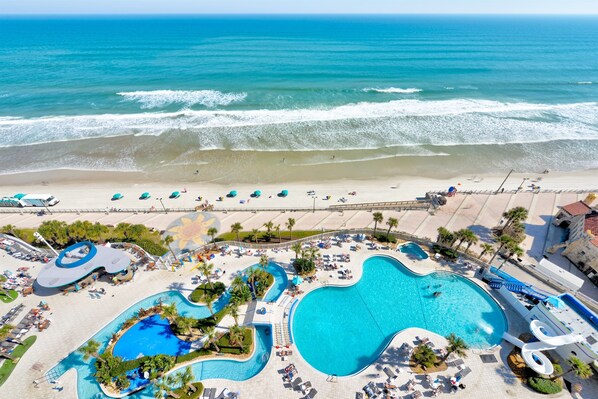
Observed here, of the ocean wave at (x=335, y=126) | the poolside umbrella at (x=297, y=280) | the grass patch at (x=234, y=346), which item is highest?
the ocean wave at (x=335, y=126)

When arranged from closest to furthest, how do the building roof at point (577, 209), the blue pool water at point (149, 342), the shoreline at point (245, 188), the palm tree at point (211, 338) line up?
the palm tree at point (211, 338)
the blue pool water at point (149, 342)
the building roof at point (577, 209)
the shoreline at point (245, 188)

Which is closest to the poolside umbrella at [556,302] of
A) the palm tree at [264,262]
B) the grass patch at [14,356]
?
the palm tree at [264,262]

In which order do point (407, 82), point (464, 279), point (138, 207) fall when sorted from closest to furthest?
point (464, 279), point (138, 207), point (407, 82)

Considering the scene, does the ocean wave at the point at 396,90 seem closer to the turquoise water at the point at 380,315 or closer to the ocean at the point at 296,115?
the ocean at the point at 296,115

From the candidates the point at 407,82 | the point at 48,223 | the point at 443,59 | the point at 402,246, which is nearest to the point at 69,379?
the point at 48,223

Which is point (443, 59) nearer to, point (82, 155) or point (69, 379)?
point (82, 155)

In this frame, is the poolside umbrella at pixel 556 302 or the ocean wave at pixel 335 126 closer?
the poolside umbrella at pixel 556 302
